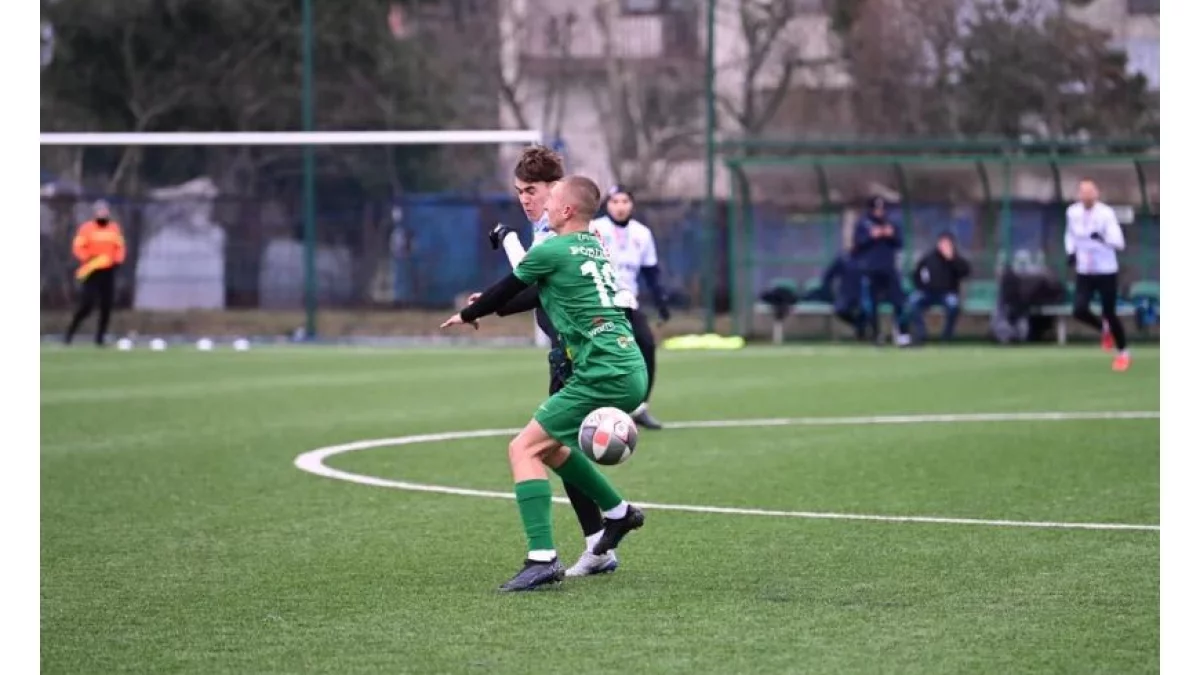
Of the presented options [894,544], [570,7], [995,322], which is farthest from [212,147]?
[894,544]

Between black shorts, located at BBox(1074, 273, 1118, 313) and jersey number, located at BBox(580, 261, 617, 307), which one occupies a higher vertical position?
black shorts, located at BBox(1074, 273, 1118, 313)

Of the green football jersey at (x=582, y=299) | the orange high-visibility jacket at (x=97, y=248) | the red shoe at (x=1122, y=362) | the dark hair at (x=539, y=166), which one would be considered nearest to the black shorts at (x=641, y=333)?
the dark hair at (x=539, y=166)

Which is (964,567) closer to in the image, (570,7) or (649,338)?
(649,338)

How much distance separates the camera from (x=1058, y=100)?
31.4 metres

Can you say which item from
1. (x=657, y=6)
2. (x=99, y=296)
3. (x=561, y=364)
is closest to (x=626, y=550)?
(x=561, y=364)

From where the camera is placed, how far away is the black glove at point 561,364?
27.4ft

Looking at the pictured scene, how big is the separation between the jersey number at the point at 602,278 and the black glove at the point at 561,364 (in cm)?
45

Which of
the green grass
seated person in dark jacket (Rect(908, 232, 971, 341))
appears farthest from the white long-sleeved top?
seated person in dark jacket (Rect(908, 232, 971, 341))

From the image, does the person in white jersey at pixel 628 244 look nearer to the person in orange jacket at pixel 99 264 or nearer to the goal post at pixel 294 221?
the person in orange jacket at pixel 99 264

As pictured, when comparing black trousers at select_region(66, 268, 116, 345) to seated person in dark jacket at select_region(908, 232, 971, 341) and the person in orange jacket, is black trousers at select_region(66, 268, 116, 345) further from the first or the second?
seated person in dark jacket at select_region(908, 232, 971, 341)

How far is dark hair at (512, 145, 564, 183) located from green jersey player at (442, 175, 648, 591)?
1.05ft

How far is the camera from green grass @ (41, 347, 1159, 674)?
652 centimetres

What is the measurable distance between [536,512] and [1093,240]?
14.9 m

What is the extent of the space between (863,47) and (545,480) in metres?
25.2
